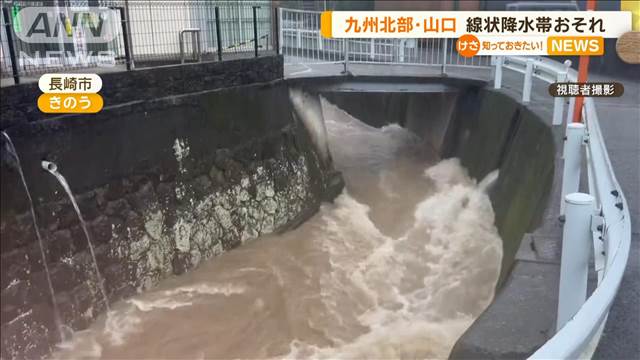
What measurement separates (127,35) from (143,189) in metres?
2.18

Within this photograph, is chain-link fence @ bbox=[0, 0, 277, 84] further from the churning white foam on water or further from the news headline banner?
the churning white foam on water

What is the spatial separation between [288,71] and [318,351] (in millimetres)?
6907

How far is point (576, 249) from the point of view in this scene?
9.10 feet

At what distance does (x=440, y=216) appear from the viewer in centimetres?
948

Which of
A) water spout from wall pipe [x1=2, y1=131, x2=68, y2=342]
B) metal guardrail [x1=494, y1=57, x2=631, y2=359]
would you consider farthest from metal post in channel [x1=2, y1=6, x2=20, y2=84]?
metal guardrail [x1=494, y1=57, x2=631, y2=359]

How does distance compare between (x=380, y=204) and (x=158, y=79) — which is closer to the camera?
(x=158, y=79)

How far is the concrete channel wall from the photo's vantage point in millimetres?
5988

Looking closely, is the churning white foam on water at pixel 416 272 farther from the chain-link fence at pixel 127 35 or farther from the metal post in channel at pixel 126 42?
the metal post in channel at pixel 126 42

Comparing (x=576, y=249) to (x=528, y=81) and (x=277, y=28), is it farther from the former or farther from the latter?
(x=277, y=28)

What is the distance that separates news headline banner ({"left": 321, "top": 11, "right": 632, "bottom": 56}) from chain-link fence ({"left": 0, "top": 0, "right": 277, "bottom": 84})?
201cm

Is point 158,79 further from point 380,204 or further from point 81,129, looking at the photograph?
point 380,204

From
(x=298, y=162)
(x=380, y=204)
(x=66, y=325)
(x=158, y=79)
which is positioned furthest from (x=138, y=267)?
(x=380, y=204)

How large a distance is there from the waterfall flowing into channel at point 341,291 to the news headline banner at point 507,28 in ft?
8.45

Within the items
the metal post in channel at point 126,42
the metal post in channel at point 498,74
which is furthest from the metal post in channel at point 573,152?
the metal post in channel at point 498,74
